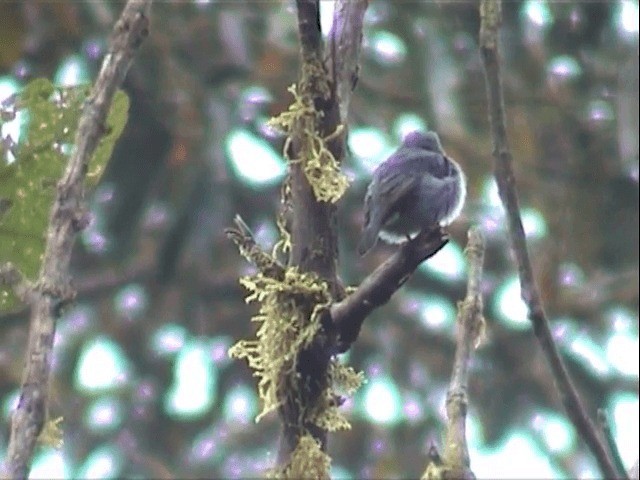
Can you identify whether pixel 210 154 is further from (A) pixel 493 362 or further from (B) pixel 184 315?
(A) pixel 493 362

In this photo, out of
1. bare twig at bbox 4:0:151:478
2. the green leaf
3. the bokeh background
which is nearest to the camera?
bare twig at bbox 4:0:151:478

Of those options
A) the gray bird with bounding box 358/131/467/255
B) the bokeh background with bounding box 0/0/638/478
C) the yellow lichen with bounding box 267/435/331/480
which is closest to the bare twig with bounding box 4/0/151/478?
the yellow lichen with bounding box 267/435/331/480

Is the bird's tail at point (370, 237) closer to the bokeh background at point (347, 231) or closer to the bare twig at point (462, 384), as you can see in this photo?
the bare twig at point (462, 384)

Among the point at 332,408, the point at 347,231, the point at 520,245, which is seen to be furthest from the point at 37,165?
the point at 347,231

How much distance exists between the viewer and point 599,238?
24.0 feet

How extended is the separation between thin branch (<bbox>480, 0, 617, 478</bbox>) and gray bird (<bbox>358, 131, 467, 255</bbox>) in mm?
605

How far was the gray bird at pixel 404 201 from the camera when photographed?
2.85 m

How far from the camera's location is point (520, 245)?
78.0 inches

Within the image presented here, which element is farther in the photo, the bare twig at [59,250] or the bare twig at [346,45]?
the bare twig at [346,45]

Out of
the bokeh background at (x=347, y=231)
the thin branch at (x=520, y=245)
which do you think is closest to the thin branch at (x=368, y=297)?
the thin branch at (x=520, y=245)

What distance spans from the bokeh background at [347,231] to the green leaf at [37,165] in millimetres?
3977

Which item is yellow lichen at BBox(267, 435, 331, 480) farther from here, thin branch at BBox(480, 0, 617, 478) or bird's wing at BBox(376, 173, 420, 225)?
bird's wing at BBox(376, 173, 420, 225)

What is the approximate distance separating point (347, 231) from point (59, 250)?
588cm

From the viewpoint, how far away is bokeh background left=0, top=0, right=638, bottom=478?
6.62m
